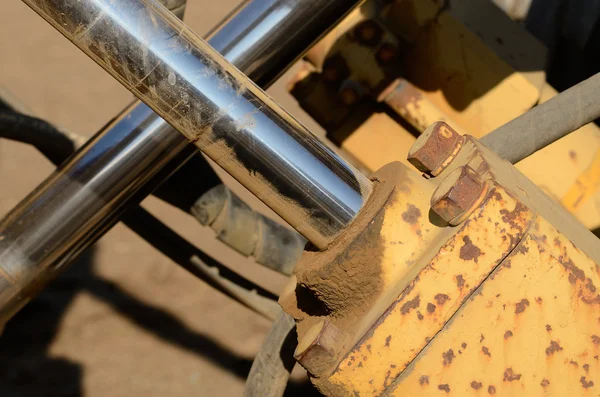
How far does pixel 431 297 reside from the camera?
2.09 feet

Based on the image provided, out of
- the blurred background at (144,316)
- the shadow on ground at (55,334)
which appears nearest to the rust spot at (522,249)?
the blurred background at (144,316)

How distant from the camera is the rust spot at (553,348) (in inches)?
26.5

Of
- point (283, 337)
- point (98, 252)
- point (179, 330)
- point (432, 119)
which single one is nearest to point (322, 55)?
point (432, 119)

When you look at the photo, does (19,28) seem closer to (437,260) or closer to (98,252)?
(98,252)

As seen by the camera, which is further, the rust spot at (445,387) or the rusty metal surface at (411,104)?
the rusty metal surface at (411,104)

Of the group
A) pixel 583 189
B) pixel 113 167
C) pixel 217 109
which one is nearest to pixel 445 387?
pixel 217 109

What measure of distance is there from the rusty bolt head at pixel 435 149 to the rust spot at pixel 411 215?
6 centimetres

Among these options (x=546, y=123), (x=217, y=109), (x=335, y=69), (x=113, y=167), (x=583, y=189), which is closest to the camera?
(x=217, y=109)

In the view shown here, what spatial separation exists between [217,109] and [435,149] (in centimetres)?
21

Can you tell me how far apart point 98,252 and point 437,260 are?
79.9 inches

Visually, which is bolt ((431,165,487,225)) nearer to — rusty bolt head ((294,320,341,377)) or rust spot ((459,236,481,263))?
rust spot ((459,236,481,263))

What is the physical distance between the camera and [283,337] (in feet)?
2.99

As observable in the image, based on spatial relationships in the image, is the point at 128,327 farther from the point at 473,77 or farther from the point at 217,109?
the point at 217,109

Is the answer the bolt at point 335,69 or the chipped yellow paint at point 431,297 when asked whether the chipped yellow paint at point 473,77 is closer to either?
the bolt at point 335,69
